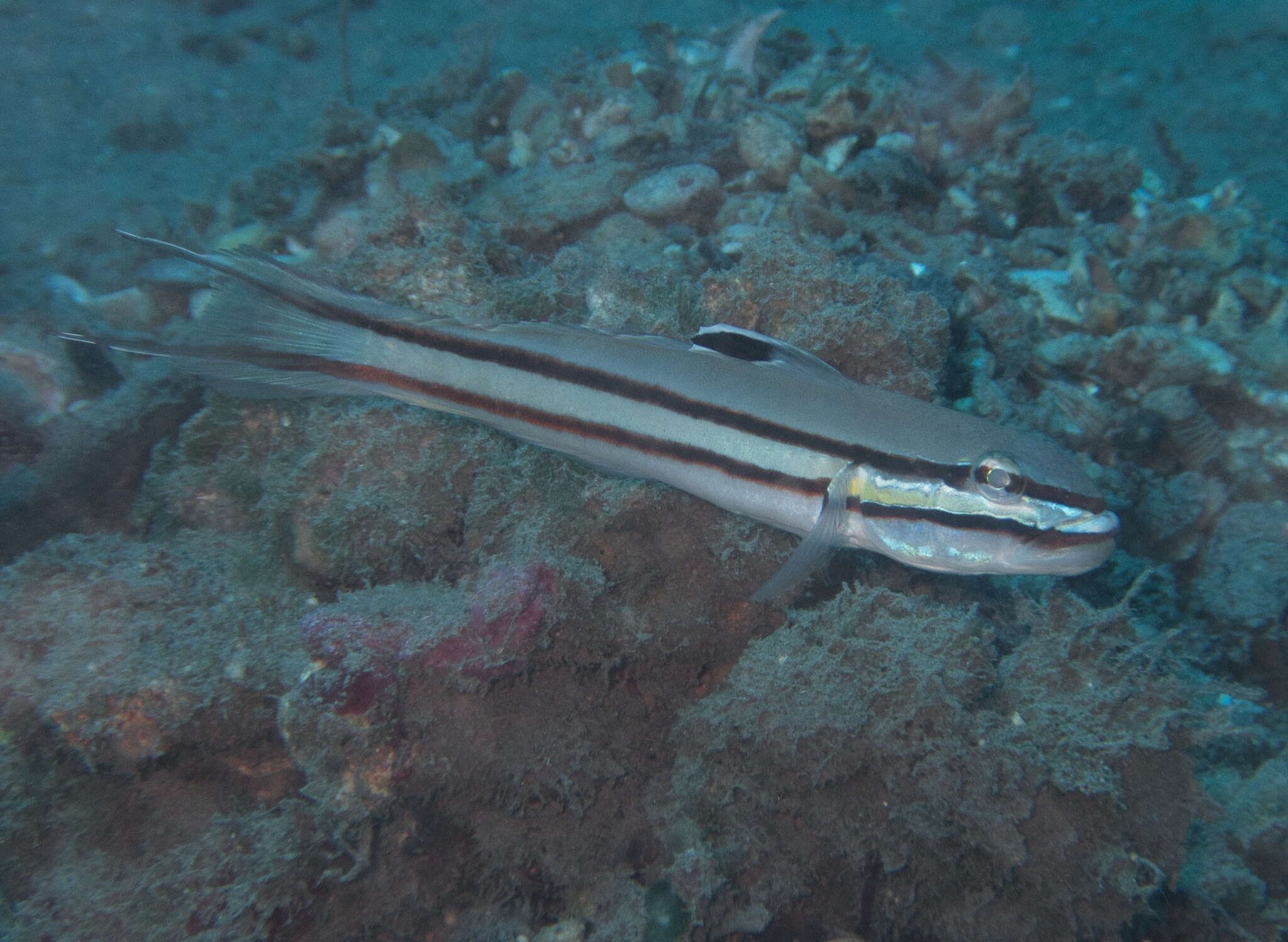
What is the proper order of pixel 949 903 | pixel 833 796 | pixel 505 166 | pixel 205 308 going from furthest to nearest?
pixel 505 166, pixel 205 308, pixel 833 796, pixel 949 903

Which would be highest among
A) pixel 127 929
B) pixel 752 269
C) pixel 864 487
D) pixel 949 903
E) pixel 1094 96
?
pixel 1094 96

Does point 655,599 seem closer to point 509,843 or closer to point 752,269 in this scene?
point 509,843

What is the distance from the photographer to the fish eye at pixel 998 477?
8.53 feet

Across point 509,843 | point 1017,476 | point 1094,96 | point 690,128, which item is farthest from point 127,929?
point 1094,96

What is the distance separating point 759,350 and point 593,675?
1786mm

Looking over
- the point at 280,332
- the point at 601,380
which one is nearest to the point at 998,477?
the point at 601,380

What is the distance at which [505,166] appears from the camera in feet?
25.2

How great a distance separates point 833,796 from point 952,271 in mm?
4492

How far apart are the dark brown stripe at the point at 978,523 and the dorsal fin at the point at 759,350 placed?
64cm

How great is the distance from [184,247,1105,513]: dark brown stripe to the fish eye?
4cm

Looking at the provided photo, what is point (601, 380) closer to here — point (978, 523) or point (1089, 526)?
point (978, 523)

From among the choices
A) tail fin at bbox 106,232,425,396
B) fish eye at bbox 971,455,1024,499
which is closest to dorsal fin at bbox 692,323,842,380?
fish eye at bbox 971,455,1024,499

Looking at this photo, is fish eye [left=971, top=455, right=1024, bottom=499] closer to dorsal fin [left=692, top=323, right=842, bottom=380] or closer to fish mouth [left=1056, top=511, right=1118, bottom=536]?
fish mouth [left=1056, top=511, right=1118, bottom=536]

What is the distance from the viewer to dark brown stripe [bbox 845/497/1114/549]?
8.55 ft
